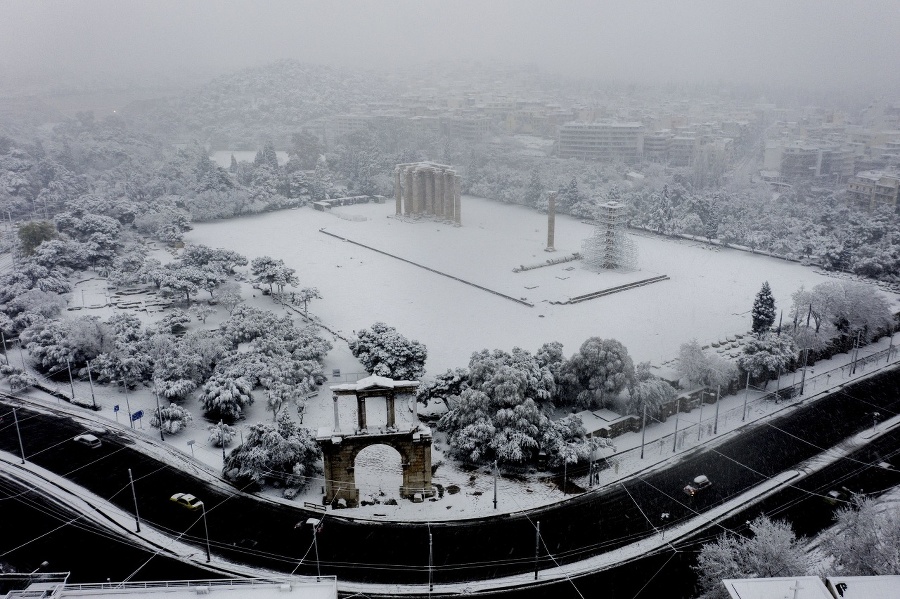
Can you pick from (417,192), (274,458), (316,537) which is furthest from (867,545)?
(417,192)

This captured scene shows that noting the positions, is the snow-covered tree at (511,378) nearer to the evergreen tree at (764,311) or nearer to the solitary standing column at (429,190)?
the evergreen tree at (764,311)

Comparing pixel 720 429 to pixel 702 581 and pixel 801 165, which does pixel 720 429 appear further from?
pixel 801 165

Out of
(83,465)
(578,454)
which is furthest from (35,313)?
(578,454)

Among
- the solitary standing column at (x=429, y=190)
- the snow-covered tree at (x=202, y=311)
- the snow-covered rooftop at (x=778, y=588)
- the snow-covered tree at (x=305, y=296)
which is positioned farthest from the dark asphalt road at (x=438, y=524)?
the solitary standing column at (x=429, y=190)

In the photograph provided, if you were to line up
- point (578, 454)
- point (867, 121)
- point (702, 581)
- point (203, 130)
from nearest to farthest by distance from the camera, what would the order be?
point (702, 581), point (578, 454), point (867, 121), point (203, 130)

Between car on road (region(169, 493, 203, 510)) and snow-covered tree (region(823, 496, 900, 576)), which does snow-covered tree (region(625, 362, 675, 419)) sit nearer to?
snow-covered tree (region(823, 496, 900, 576))

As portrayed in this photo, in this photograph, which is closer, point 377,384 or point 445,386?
point 377,384

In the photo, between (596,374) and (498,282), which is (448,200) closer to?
(498,282)
